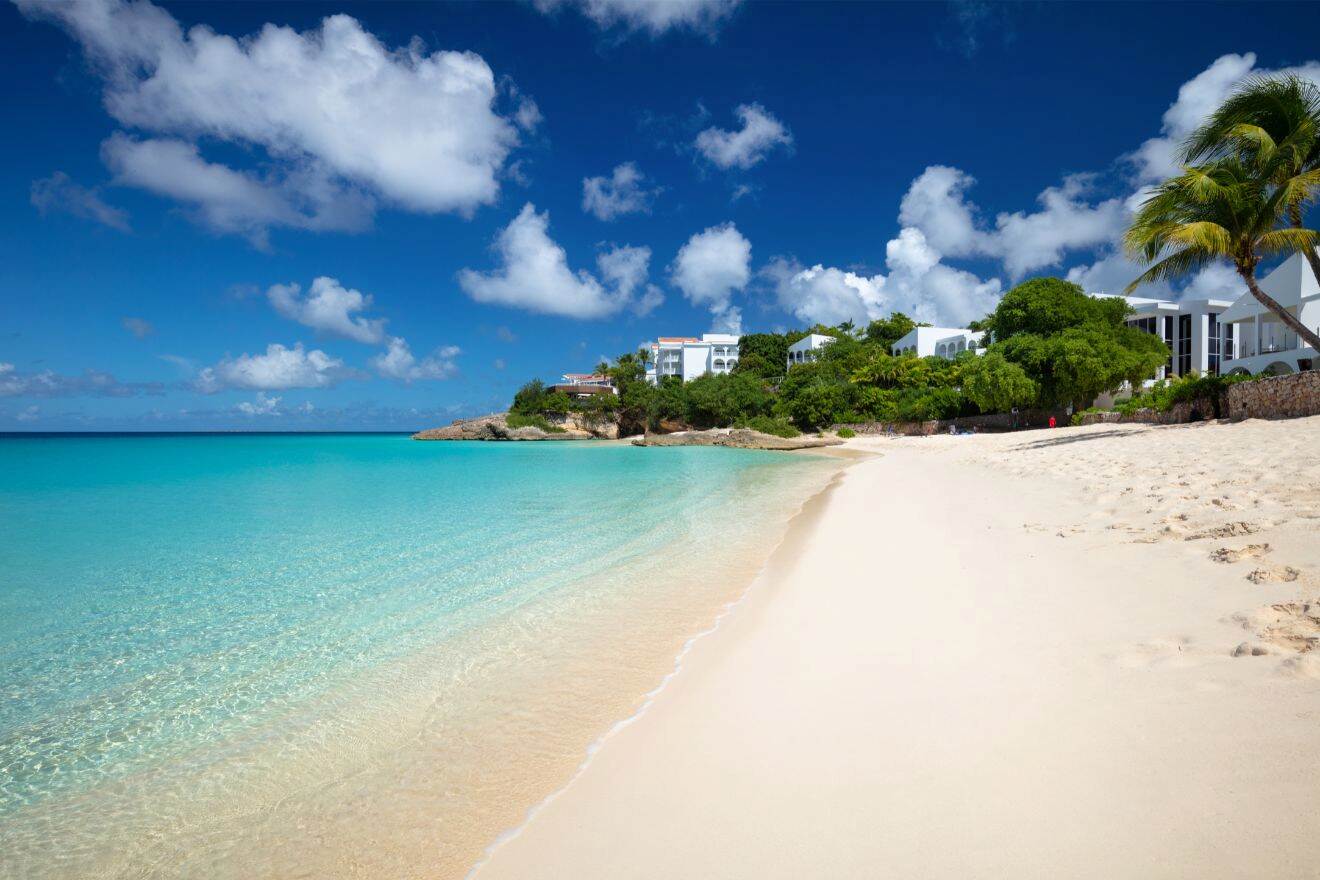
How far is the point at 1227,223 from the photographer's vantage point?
15.7m

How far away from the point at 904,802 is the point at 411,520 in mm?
12212

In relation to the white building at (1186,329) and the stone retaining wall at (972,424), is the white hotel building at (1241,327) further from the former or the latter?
the stone retaining wall at (972,424)

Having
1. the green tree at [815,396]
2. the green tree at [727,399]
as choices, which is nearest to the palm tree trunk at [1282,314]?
the green tree at [815,396]

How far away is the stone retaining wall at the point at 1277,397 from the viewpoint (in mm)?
13445

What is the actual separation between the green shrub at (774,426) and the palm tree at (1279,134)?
1328 inches

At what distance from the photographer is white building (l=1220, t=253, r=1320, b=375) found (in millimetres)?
25203

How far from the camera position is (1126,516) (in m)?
6.98

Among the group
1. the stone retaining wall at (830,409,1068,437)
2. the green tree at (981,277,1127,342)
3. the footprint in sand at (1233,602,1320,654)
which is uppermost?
the green tree at (981,277,1127,342)

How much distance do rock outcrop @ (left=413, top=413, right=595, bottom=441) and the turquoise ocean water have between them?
64.2 meters

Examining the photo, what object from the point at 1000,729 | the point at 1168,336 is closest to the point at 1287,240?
the point at 1000,729

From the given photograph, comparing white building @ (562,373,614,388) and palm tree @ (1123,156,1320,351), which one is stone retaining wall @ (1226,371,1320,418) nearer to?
palm tree @ (1123,156,1320,351)

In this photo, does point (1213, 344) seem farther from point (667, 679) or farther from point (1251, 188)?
point (667, 679)

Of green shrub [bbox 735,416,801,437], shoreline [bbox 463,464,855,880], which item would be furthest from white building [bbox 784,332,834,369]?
shoreline [bbox 463,464,855,880]

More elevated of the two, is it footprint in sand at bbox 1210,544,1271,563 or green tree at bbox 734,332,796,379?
green tree at bbox 734,332,796,379
